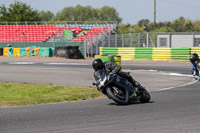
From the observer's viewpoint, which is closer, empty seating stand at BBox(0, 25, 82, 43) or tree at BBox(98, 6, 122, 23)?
empty seating stand at BBox(0, 25, 82, 43)

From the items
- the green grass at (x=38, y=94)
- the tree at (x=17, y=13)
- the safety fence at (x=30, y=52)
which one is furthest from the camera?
the tree at (x=17, y=13)

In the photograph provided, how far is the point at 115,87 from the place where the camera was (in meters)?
9.51

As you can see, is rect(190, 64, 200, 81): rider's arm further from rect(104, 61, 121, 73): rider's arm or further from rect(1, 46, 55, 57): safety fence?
rect(1, 46, 55, 57): safety fence

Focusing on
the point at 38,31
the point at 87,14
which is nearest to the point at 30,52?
the point at 38,31

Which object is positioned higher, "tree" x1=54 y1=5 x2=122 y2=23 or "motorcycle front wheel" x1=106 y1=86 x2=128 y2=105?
"tree" x1=54 y1=5 x2=122 y2=23

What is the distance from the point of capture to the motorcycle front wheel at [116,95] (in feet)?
30.7

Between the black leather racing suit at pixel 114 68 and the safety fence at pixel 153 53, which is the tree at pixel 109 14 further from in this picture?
the black leather racing suit at pixel 114 68

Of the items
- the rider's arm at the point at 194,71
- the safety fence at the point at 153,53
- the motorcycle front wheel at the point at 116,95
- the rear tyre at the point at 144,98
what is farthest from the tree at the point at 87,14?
the motorcycle front wheel at the point at 116,95

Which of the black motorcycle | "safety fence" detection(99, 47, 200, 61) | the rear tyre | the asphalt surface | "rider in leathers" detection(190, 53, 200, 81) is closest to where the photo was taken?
the asphalt surface

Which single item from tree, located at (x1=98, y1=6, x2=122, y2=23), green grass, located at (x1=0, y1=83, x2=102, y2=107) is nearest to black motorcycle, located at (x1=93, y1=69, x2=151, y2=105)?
green grass, located at (x1=0, y1=83, x2=102, y2=107)

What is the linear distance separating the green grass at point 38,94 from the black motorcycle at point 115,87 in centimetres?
196

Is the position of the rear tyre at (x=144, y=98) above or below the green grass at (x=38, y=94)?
above

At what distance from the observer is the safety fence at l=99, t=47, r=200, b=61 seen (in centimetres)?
2862

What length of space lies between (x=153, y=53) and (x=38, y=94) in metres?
18.6
